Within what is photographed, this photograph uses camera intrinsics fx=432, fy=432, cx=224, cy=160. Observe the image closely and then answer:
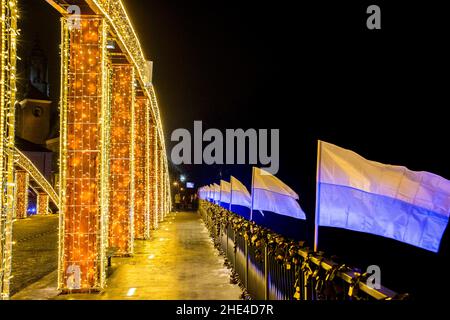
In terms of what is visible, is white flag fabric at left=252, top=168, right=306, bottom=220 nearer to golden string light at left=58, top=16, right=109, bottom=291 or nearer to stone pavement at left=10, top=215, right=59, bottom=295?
golden string light at left=58, top=16, right=109, bottom=291

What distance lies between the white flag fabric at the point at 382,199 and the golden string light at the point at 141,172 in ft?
43.3

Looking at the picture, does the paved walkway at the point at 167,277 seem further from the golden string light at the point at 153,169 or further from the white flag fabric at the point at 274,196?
the golden string light at the point at 153,169

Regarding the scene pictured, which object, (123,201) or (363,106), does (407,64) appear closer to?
(363,106)

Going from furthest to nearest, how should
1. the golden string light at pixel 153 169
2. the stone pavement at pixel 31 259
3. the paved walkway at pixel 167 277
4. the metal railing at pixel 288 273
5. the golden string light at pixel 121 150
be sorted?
1. the golden string light at pixel 153 169
2. the golden string light at pixel 121 150
3. the stone pavement at pixel 31 259
4. the paved walkway at pixel 167 277
5. the metal railing at pixel 288 273

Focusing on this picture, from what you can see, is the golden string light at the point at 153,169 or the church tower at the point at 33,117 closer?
the golden string light at the point at 153,169

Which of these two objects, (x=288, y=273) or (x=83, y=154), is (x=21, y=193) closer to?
(x=83, y=154)

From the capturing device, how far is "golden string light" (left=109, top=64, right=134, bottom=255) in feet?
45.0

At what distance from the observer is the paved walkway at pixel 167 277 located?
27.2ft

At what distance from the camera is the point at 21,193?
32.8m

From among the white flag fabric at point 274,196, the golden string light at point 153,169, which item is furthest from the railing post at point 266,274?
the golden string light at point 153,169

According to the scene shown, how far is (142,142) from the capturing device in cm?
1806

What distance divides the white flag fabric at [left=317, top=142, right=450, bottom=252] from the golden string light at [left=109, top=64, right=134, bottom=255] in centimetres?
952

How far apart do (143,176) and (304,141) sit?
41.2 metres

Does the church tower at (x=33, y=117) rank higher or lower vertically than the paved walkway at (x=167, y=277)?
higher
